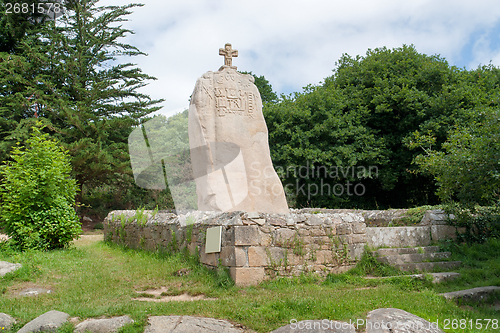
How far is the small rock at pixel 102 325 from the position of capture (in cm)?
409

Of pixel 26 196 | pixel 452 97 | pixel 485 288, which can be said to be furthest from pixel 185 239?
pixel 452 97

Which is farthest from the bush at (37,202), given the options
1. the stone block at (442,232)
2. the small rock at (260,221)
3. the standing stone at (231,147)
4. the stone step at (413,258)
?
the stone block at (442,232)

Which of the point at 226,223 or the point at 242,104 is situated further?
the point at 242,104

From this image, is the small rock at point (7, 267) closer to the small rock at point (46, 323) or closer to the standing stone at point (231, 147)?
the small rock at point (46, 323)

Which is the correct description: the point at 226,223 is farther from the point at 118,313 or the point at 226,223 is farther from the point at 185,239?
the point at 118,313

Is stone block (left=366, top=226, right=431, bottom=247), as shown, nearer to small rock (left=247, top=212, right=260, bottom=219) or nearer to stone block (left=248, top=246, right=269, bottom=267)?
stone block (left=248, top=246, right=269, bottom=267)

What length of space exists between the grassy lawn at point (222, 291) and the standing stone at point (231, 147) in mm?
1761

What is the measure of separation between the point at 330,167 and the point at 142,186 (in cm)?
1011

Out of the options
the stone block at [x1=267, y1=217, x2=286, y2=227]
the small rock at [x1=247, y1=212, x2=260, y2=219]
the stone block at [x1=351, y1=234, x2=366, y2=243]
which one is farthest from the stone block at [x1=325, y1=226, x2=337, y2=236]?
the small rock at [x1=247, y1=212, x2=260, y2=219]

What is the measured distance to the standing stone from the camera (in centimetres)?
786

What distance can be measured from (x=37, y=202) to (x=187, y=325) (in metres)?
6.28

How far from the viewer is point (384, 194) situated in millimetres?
19188

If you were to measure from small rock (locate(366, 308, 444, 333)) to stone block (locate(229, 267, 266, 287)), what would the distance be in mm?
1949

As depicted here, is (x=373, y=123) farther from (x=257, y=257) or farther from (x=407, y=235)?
(x=257, y=257)
